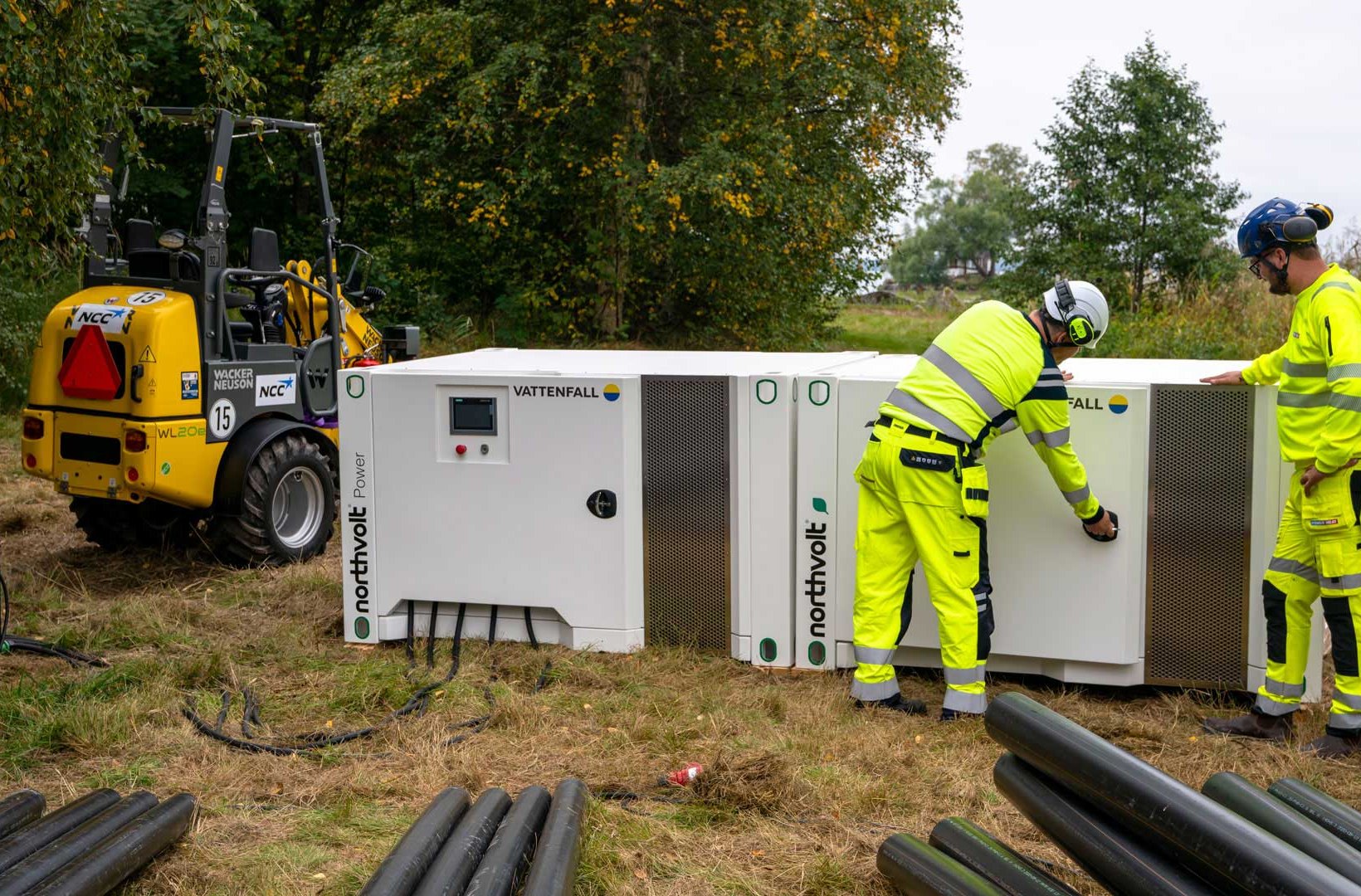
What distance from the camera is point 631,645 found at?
22.4 feet

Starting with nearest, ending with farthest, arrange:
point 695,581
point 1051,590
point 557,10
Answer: point 1051,590 → point 695,581 → point 557,10

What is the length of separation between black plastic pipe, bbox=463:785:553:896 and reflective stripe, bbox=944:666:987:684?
82.3 inches

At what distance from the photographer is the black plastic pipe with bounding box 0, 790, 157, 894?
3912 mm

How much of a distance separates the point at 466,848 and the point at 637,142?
14999 millimetres

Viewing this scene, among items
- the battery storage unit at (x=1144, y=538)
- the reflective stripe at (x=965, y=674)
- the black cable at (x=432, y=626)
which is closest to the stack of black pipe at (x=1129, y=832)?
the reflective stripe at (x=965, y=674)

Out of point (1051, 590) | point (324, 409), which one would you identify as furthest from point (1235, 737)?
point (324, 409)

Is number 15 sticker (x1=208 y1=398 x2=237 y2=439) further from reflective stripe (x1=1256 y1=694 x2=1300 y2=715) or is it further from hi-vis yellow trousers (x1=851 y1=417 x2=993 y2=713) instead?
reflective stripe (x1=1256 y1=694 x2=1300 y2=715)

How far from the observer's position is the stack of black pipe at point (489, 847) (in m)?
3.98

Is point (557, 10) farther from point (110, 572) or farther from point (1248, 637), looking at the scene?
point (1248, 637)

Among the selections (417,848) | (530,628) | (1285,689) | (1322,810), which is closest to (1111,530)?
(1285,689)

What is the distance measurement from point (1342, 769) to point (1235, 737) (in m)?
0.46

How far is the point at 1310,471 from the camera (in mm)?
5508

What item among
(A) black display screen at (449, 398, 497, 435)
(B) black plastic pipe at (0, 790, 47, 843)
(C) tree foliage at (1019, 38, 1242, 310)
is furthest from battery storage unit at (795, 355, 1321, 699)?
(C) tree foliage at (1019, 38, 1242, 310)

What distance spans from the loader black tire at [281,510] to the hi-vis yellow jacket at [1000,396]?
457cm
